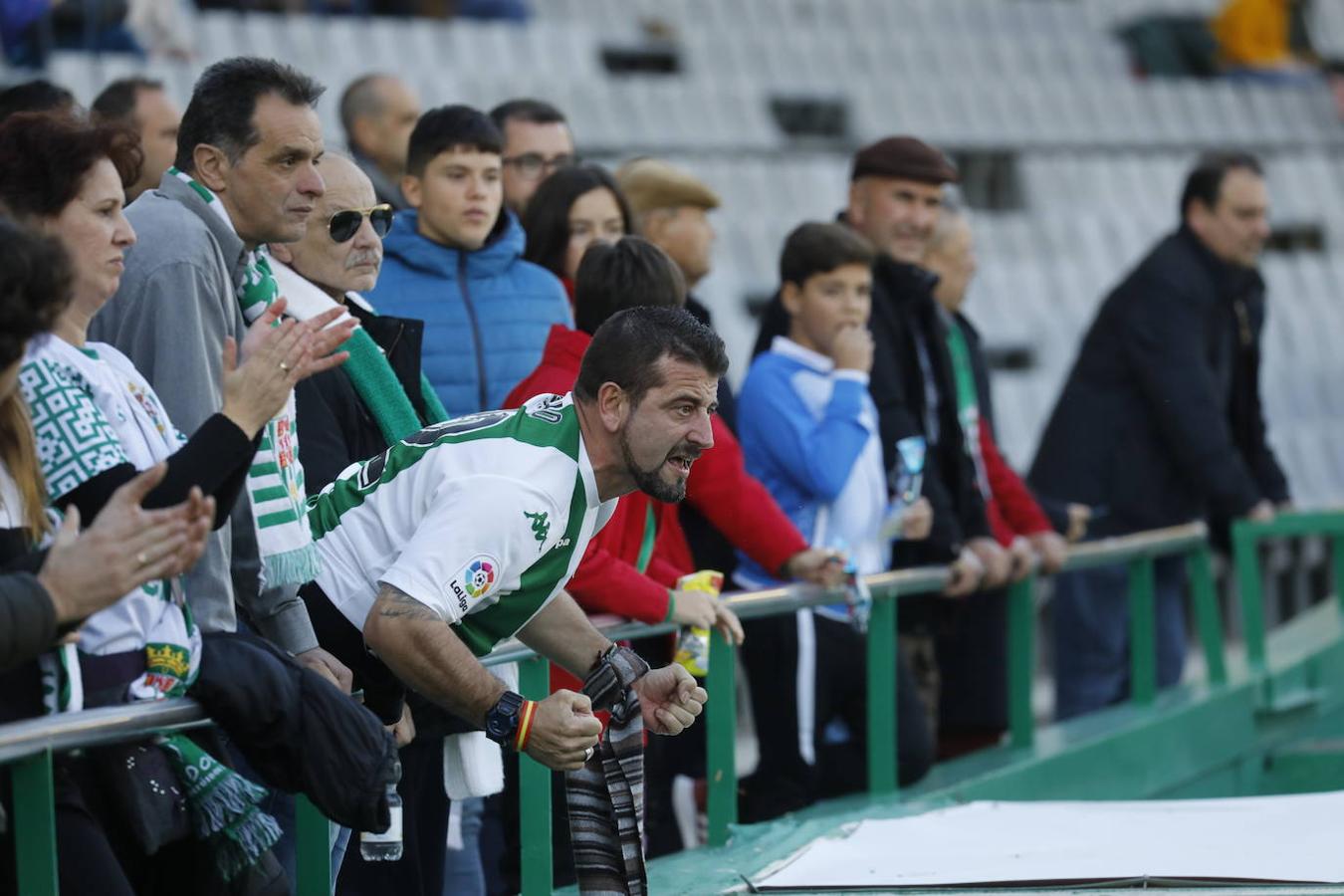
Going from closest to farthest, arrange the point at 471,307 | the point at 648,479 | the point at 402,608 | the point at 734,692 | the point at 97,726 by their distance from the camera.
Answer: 1. the point at 97,726
2. the point at 402,608
3. the point at 648,479
4. the point at 734,692
5. the point at 471,307

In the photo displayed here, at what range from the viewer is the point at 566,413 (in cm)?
332

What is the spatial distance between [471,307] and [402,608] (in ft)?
5.45

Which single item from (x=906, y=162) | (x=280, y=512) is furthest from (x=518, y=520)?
(x=906, y=162)

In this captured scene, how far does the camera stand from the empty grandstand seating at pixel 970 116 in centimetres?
1059

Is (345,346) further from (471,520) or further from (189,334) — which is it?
(471,520)

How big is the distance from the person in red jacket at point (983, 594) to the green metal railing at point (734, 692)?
6 centimetres

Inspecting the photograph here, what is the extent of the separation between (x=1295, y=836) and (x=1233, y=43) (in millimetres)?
11725

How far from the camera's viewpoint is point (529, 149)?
570 cm

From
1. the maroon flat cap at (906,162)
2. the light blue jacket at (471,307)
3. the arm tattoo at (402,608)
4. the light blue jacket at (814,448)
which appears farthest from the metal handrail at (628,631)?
the maroon flat cap at (906,162)

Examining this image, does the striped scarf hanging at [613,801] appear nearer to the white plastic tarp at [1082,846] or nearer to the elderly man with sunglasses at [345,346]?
the white plastic tarp at [1082,846]

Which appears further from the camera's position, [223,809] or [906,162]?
[906,162]

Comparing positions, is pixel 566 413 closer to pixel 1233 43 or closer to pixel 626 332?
pixel 626 332

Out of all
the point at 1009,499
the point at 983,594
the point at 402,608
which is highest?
the point at 1009,499

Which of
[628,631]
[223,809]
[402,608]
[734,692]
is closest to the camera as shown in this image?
[223,809]
